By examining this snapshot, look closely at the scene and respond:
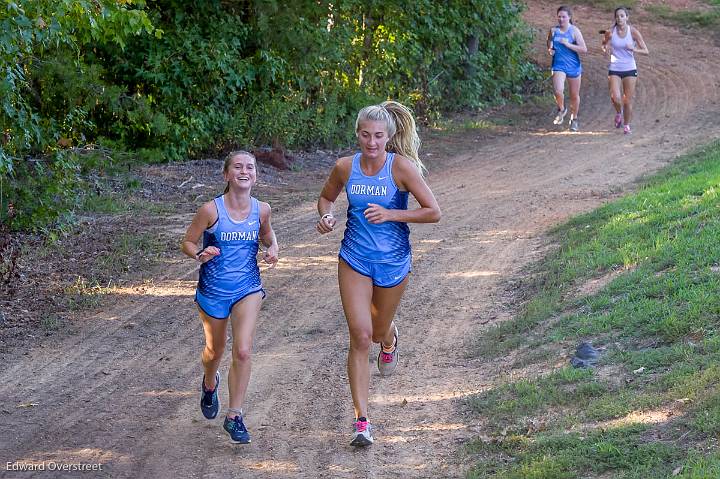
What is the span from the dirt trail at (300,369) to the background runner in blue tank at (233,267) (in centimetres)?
54

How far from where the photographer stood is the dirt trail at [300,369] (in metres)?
6.04

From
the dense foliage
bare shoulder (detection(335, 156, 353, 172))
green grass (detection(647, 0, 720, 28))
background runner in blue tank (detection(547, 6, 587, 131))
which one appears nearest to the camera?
bare shoulder (detection(335, 156, 353, 172))

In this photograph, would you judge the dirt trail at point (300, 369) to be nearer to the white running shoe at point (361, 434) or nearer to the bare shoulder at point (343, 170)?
the white running shoe at point (361, 434)

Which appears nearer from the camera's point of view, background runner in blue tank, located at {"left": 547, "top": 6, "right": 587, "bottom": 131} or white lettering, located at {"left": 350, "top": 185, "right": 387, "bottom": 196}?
white lettering, located at {"left": 350, "top": 185, "right": 387, "bottom": 196}

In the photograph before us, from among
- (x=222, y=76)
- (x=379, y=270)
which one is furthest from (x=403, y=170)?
(x=222, y=76)

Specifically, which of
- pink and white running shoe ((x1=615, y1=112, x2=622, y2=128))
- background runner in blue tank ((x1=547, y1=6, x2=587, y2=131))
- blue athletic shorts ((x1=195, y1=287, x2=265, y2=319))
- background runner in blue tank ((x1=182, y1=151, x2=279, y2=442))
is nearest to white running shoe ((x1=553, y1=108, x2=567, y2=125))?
background runner in blue tank ((x1=547, y1=6, x2=587, y2=131))

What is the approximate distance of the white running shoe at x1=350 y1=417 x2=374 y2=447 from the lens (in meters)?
6.03

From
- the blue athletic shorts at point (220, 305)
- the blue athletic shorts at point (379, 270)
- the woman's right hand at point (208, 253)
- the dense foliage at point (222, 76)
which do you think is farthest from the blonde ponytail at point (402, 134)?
the dense foliage at point (222, 76)

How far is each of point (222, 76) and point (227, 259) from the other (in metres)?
10.3

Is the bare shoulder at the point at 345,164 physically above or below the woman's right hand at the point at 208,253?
above

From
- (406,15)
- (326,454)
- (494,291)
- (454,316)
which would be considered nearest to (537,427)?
(326,454)

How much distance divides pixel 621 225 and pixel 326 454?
16.2 feet

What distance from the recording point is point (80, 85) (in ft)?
42.3

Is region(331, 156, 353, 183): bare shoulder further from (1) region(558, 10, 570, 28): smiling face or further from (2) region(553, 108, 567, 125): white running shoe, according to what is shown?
(2) region(553, 108, 567, 125): white running shoe
